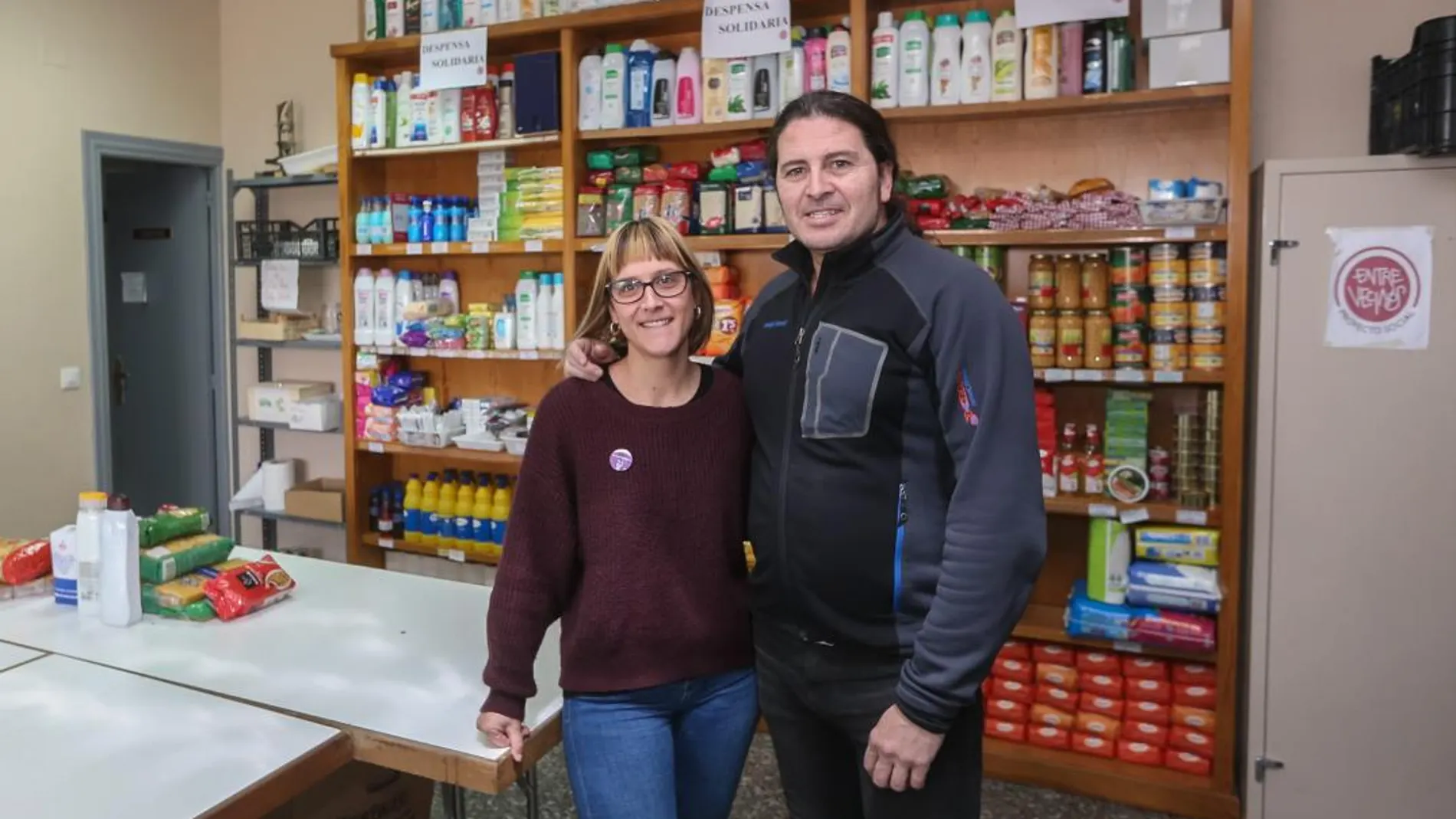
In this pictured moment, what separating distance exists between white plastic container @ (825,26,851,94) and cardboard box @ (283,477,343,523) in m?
2.91

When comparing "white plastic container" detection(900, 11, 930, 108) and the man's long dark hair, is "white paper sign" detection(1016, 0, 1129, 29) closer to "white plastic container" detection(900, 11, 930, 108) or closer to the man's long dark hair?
"white plastic container" detection(900, 11, 930, 108)

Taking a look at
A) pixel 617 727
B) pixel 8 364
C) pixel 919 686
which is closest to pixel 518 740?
pixel 617 727

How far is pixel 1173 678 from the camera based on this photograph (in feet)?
10.4

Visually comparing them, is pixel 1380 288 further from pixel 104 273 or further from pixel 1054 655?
pixel 104 273

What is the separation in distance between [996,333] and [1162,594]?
1974 mm

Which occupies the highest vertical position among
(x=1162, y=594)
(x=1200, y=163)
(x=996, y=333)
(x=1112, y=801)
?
(x=1200, y=163)

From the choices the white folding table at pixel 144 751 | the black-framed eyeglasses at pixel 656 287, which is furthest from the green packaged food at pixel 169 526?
the black-framed eyeglasses at pixel 656 287

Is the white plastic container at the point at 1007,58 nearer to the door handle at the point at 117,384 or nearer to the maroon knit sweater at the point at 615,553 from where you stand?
the maroon knit sweater at the point at 615,553

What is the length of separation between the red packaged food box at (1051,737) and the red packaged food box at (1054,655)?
21 cm

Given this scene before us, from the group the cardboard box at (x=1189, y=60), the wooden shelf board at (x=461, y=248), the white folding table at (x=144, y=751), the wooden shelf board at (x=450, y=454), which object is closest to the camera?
the white folding table at (x=144, y=751)

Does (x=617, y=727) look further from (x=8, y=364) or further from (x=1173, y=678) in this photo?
(x=8, y=364)

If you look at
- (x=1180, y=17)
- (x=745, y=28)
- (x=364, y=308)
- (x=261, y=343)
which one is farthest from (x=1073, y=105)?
(x=261, y=343)

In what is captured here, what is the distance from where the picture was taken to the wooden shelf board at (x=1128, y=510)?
303cm

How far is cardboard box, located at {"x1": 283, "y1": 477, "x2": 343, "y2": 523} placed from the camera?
4.63m
